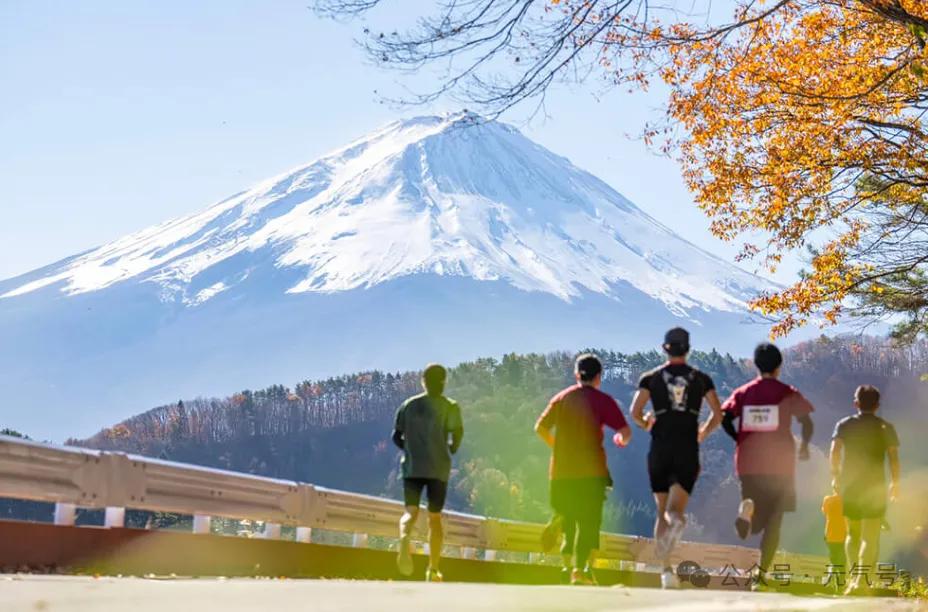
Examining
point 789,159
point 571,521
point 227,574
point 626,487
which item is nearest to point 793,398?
point 571,521

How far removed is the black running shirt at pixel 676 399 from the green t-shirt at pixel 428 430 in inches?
94.4

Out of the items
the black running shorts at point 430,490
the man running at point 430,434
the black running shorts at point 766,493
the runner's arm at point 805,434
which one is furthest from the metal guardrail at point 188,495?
the man running at point 430,434

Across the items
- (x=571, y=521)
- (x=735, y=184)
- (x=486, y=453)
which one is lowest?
(x=571, y=521)

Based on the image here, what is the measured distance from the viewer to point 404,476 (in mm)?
13297

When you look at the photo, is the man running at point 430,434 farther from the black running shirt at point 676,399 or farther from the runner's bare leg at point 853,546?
the runner's bare leg at point 853,546

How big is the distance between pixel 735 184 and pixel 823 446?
587 feet

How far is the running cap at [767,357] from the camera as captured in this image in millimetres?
11141

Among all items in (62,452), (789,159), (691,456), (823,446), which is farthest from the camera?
(823,446)

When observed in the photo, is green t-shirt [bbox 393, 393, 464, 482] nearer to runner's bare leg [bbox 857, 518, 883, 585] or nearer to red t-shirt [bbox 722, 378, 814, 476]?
red t-shirt [bbox 722, 378, 814, 476]

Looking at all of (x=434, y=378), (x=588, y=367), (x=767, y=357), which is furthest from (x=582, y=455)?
(x=434, y=378)

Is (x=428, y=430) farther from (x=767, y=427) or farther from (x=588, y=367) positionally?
(x=767, y=427)

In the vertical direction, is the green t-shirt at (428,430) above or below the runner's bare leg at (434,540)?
above

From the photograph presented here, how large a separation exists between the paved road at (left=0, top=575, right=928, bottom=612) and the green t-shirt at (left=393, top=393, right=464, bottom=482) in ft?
10.2

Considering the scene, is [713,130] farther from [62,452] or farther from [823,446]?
[823,446]
